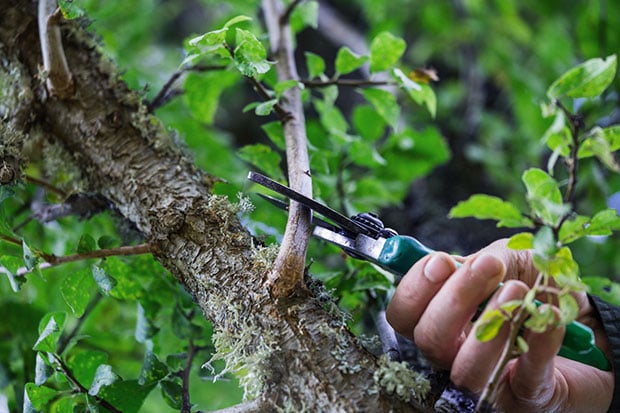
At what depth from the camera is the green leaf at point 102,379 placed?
0.56 m

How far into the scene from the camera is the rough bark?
1.57 feet

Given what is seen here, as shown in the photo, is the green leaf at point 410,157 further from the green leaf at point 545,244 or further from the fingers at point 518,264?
the green leaf at point 545,244

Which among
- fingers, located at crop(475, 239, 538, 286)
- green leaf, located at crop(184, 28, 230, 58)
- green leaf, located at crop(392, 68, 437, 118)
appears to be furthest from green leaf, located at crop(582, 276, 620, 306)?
green leaf, located at crop(184, 28, 230, 58)

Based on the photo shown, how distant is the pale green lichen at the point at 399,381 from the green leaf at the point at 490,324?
7 cm

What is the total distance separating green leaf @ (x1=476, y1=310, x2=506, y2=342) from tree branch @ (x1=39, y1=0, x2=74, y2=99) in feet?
1.66

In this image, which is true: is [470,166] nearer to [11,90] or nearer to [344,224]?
[344,224]

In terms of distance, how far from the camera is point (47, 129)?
27.2 inches

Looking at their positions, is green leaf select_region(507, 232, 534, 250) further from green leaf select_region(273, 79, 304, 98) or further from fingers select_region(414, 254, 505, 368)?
green leaf select_region(273, 79, 304, 98)

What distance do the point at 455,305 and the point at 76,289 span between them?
0.38 metres

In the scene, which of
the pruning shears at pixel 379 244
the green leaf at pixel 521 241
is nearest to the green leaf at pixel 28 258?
the pruning shears at pixel 379 244

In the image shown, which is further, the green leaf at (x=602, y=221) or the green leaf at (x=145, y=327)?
the green leaf at (x=145, y=327)

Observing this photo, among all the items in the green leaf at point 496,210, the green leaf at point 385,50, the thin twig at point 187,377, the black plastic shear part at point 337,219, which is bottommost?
the thin twig at point 187,377

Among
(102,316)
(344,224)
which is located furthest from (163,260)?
(102,316)

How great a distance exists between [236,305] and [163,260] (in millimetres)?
122
